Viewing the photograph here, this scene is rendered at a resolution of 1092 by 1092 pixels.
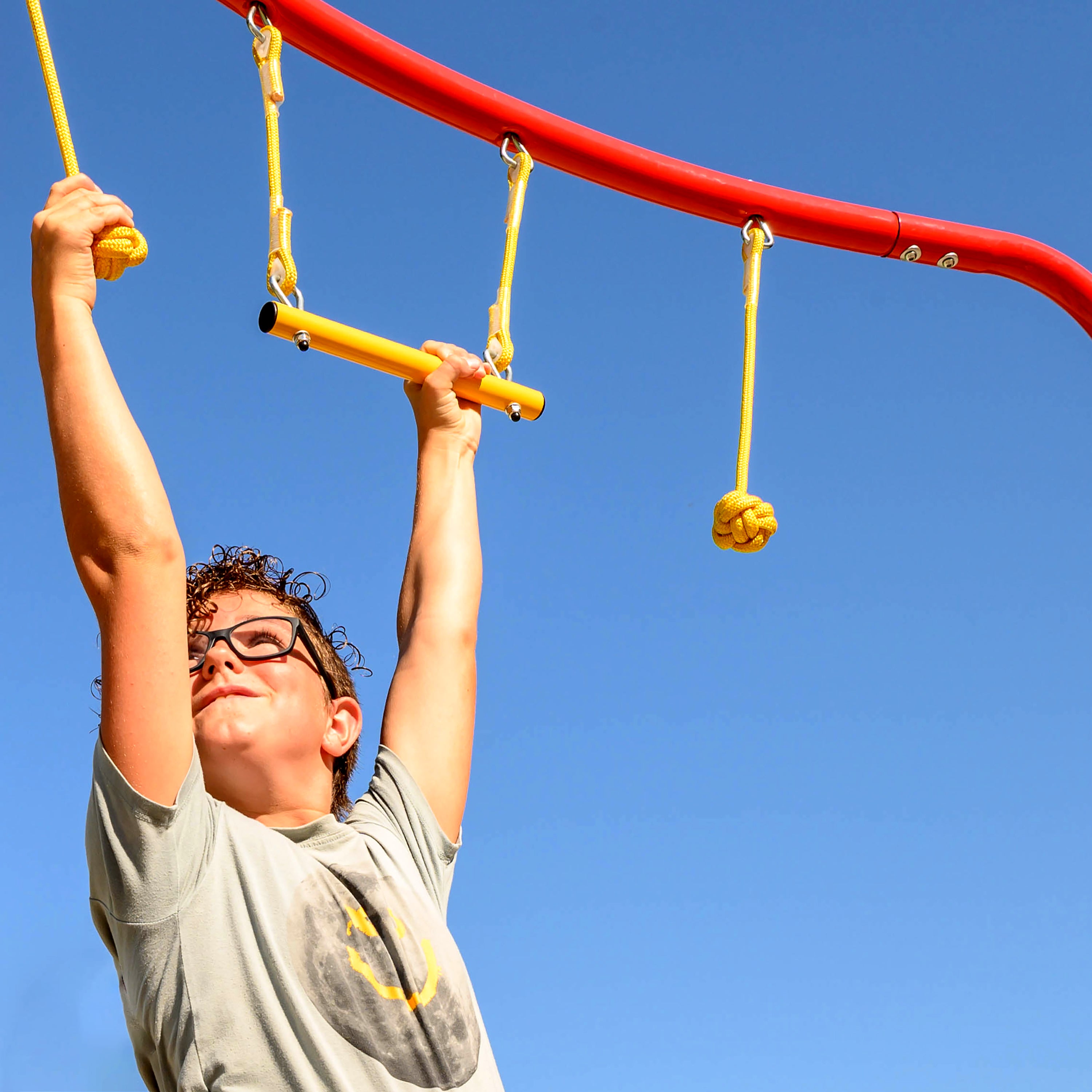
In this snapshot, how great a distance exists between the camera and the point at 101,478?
1743mm

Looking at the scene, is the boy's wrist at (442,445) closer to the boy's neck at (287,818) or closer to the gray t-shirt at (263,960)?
the boy's neck at (287,818)

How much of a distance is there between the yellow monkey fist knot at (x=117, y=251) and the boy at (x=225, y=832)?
0.07ft

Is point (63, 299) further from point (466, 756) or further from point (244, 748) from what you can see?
point (466, 756)

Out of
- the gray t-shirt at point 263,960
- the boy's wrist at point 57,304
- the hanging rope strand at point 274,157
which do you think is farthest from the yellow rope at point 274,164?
the gray t-shirt at point 263,960

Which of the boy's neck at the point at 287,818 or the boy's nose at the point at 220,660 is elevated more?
the boy's nose at the point at 220,660

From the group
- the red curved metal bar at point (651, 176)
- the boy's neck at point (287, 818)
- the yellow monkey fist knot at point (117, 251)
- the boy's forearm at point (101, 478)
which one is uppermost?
the red curved metal bar at point (651, 176)

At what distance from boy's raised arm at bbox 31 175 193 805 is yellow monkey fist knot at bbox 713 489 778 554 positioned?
1.39 meters

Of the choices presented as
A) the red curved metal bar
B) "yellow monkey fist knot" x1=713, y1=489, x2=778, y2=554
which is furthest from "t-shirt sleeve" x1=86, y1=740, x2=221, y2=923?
the red curved metal bar

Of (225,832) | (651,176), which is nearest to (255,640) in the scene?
(225,832)

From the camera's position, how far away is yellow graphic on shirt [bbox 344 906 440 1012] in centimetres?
185

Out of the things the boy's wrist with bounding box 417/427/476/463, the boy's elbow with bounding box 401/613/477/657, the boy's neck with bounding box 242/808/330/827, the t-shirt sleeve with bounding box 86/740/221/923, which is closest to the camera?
the t-shirt sleeve with bounding box 86/740/221/923

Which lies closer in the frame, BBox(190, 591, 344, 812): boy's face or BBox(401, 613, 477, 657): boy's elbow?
BBox(190, 591, 344, 812): boy's face

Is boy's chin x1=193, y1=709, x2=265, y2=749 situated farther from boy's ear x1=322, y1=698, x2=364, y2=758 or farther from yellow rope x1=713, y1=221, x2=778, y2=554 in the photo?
yellow rope x1=713, y1=221, x2=778, y2=554

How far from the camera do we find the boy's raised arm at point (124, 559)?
169 centimetres
